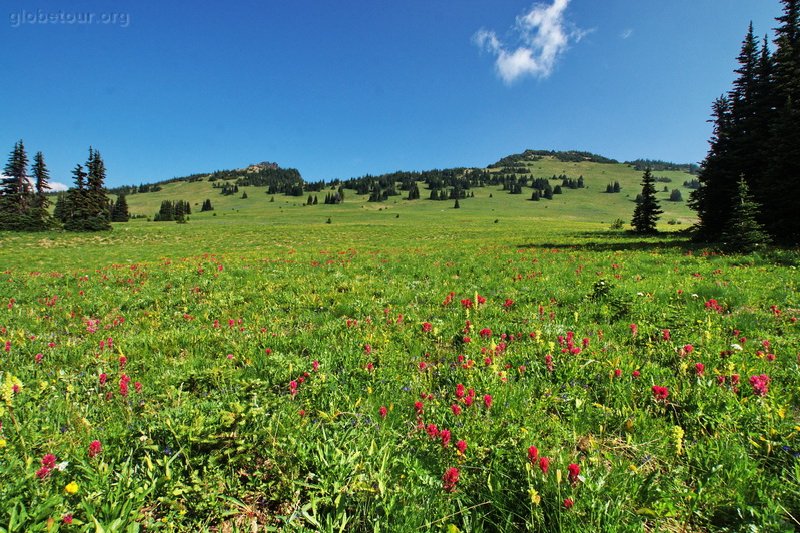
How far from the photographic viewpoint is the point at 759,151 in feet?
82.4

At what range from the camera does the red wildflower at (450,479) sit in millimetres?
2352

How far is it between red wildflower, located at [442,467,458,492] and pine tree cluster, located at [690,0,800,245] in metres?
→ 23.7

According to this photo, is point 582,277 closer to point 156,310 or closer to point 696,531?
point 696,531

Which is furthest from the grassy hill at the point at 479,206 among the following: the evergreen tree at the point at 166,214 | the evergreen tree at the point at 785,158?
the evergreen tree at the point at 785,158

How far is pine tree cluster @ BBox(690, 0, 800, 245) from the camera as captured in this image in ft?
66.6

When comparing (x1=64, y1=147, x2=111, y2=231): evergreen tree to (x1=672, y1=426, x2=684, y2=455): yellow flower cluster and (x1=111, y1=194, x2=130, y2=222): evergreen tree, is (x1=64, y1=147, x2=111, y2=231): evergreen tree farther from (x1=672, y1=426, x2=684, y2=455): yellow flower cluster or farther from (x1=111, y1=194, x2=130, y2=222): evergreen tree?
(x1=672, y1=426, x2=684, y2=455): yellow flower cluster

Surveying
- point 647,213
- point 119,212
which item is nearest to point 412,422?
point 647,213

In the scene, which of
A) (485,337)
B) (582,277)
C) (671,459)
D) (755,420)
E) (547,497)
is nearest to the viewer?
(547,497)

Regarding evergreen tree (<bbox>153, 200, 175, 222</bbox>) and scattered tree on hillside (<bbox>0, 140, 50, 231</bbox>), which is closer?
scattered tree on hillside (<bbox>0, 140, 50, 231</bbox>)

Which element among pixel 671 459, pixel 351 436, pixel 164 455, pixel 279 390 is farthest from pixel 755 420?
pixel 164 455

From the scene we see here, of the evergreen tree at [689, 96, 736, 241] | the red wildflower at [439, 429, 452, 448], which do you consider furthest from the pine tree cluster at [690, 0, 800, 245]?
the red wildflower at [439, 429, 452, 448]

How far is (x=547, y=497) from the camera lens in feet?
7.62

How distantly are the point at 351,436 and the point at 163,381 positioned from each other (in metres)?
2.89

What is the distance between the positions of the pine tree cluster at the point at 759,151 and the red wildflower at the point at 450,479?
2370cm
